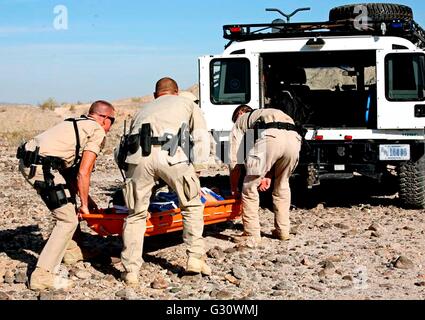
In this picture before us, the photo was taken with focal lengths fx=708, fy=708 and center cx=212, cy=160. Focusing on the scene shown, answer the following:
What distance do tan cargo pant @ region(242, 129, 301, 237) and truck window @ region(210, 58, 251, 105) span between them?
2.09 m

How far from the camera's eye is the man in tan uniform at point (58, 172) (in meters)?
6.03

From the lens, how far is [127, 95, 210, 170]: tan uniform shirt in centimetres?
602

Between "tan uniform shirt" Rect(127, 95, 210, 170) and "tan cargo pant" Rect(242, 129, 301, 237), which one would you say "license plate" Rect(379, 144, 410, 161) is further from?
"tan uniform shirt" Rect(127, 95, 210, 170)

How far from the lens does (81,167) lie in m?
6.04

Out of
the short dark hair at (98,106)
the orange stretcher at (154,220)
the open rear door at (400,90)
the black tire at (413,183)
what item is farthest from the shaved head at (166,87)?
the black tire at (413,183)

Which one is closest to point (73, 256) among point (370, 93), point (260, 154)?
point (260, 154)

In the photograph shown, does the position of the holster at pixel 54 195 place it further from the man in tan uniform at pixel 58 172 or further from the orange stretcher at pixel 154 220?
the orange stretcher at pixel 154 220

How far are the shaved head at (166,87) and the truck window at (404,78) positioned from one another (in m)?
3.94

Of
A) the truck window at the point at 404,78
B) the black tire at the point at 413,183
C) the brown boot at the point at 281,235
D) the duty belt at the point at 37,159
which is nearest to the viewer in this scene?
the duty belt at the point at 37,159

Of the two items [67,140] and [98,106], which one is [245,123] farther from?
[67,140]

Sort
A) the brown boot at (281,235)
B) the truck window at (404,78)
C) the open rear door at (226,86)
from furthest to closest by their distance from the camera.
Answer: the open rear door at (226,86), the truck window at (404,78), the brown boot at (281,235)

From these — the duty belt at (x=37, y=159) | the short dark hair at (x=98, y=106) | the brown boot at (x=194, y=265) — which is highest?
the short dark hair at (x=98, y=106)
